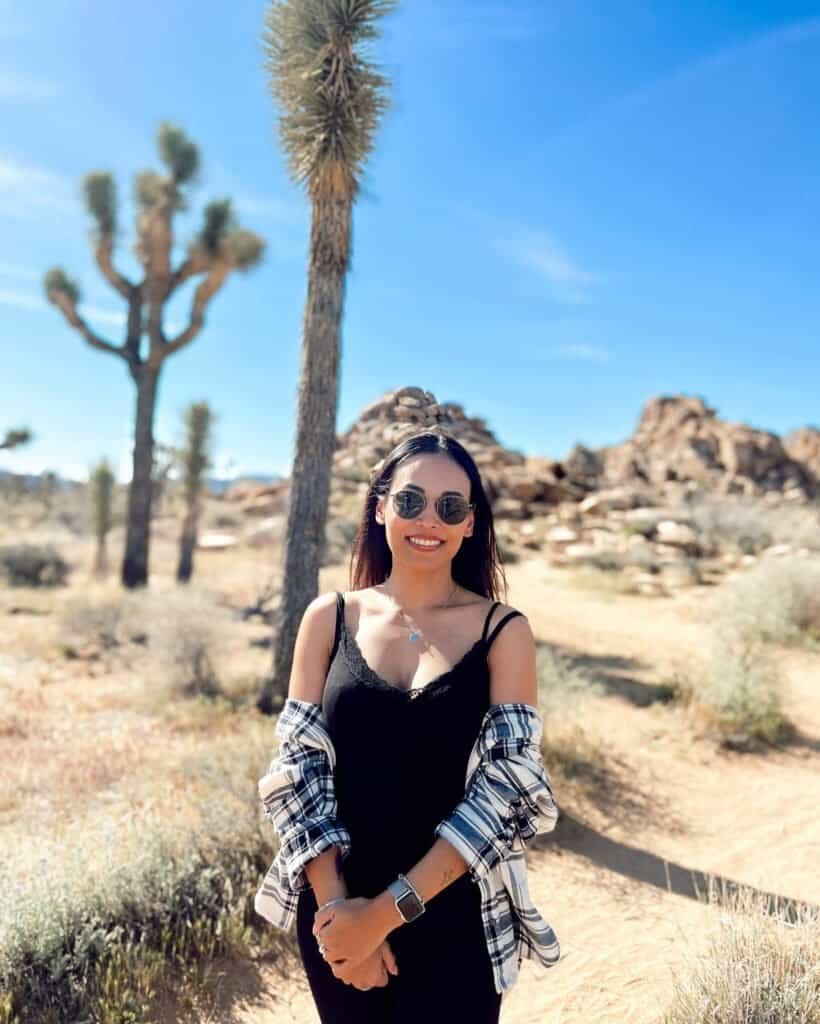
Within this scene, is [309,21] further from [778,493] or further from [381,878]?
[778,493]

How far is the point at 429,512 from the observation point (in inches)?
69.4

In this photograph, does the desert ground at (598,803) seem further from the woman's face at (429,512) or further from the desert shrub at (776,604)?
the woman's face at (429,512)

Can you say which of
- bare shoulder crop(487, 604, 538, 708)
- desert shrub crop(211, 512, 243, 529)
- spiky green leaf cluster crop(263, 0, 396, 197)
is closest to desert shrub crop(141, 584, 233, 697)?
spiky green leaf cluster crop(263, 0, 396, 197)

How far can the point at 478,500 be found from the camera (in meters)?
1.94

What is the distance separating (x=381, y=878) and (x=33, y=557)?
50.7 feet

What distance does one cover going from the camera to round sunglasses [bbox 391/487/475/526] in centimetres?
176

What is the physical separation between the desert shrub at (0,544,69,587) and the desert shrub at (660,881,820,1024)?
14.0m

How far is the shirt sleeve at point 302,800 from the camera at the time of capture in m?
1.59

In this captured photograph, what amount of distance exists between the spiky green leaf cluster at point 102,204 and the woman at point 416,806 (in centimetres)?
1228

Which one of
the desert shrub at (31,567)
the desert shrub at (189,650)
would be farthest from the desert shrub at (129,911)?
the desert shrub at (31,567)

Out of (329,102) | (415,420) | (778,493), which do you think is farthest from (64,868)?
(778,493)

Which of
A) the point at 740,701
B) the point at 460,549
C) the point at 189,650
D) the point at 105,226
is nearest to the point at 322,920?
the point at 460,549

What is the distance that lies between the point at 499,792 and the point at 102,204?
1301cm

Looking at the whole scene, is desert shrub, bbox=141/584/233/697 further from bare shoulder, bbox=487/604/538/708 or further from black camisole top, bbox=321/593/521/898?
bare shoulder, bbox=487/604/538/708
